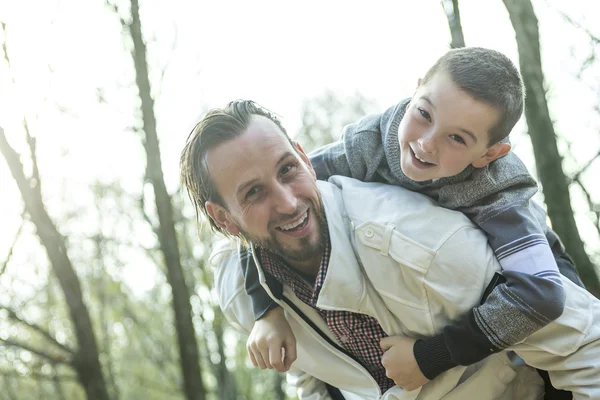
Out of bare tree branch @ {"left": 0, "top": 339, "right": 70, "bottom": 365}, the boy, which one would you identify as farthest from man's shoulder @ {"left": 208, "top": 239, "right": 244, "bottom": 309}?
bare tree branch @ {"left": 0, "top": 339, "right": 70, "bottom": 365}

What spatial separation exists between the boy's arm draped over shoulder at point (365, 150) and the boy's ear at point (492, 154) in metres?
0.34

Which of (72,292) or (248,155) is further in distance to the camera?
(72,292)

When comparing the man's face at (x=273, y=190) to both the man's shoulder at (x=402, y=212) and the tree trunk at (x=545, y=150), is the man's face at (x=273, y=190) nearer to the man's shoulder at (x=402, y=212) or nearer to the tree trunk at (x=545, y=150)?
the man's shoulder at (x=402, y=212)

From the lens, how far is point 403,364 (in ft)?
6.65

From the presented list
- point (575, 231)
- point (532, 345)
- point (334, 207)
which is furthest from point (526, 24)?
point (532, 345)

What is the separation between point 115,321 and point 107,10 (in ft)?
41.5

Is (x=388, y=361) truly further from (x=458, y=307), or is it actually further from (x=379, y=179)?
(x=379, y=179)

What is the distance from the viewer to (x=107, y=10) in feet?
Result: 17.2

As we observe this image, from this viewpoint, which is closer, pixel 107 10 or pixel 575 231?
pixel 575 231

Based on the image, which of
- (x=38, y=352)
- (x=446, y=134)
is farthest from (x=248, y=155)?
Answer: (x=38, y=352)

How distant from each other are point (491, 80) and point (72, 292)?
3637 millimetres

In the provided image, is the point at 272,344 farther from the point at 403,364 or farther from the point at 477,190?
the point at 477,190

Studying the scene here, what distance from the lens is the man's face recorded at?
2.23 meters

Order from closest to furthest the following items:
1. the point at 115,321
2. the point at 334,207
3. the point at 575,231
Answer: the point at 334,207, the point at 575,231, the point at 115,321
